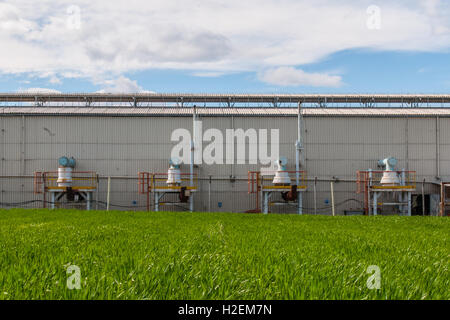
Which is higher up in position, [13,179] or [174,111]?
[174,111]

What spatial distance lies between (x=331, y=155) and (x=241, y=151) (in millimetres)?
5336

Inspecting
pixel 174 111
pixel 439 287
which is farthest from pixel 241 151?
pixel 439 287

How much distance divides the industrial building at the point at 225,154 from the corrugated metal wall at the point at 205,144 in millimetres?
59

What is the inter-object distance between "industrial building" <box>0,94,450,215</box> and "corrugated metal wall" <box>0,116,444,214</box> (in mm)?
59

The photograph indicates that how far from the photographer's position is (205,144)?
25.0m

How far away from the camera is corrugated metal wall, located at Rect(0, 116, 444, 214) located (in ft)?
80.7

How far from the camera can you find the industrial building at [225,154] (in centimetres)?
2456

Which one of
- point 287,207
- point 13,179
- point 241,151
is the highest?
point 241,151

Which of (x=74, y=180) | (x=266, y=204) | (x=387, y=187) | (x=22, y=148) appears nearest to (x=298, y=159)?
(x=266, y=204)

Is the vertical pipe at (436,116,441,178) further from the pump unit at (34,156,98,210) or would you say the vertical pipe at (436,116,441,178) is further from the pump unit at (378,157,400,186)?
the pump unit at (34,156,98,210)

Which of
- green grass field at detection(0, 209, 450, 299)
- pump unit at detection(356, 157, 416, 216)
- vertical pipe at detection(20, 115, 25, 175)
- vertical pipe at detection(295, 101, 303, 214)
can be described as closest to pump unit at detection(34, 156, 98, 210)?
vertical pipe at detection(20, 115, 25, 175)
